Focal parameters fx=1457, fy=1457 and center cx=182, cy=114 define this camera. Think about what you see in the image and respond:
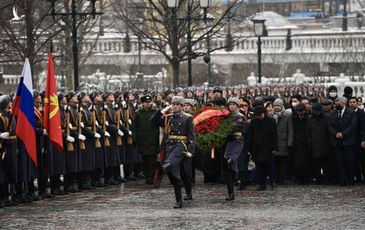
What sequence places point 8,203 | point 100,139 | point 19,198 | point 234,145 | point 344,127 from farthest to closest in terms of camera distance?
1. point 344,127
2. point 100,139
3. point 234,145
4. point 19,198
5. point 8,203

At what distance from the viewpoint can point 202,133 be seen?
26.2 meters

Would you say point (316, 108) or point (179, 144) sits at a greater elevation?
point (316, 108)

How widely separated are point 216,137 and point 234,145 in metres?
0.57

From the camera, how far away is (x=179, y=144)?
24047 mm

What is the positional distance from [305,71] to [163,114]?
1990 inches

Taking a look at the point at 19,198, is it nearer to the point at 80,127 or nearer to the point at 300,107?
the point at 80,127

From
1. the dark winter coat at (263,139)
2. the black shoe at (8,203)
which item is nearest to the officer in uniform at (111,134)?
the dark winter coat at (263,139)

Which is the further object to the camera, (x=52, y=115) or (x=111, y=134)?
(x=111, y=134)

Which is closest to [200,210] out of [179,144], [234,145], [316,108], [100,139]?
[179,144]

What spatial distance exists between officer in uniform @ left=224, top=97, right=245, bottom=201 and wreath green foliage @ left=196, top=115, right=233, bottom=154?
0.37 feet

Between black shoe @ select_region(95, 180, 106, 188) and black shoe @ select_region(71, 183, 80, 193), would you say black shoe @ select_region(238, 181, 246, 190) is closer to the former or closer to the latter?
black shoe @ select_region(95, 180, 106, 188)

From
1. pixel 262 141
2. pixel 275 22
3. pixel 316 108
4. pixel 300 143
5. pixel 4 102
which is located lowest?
pixel 300 143

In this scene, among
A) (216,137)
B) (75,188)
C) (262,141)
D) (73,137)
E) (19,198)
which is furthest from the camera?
(75,188)

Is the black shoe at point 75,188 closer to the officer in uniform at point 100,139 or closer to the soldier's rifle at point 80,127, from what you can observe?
the officer in uniform at point 100,139
